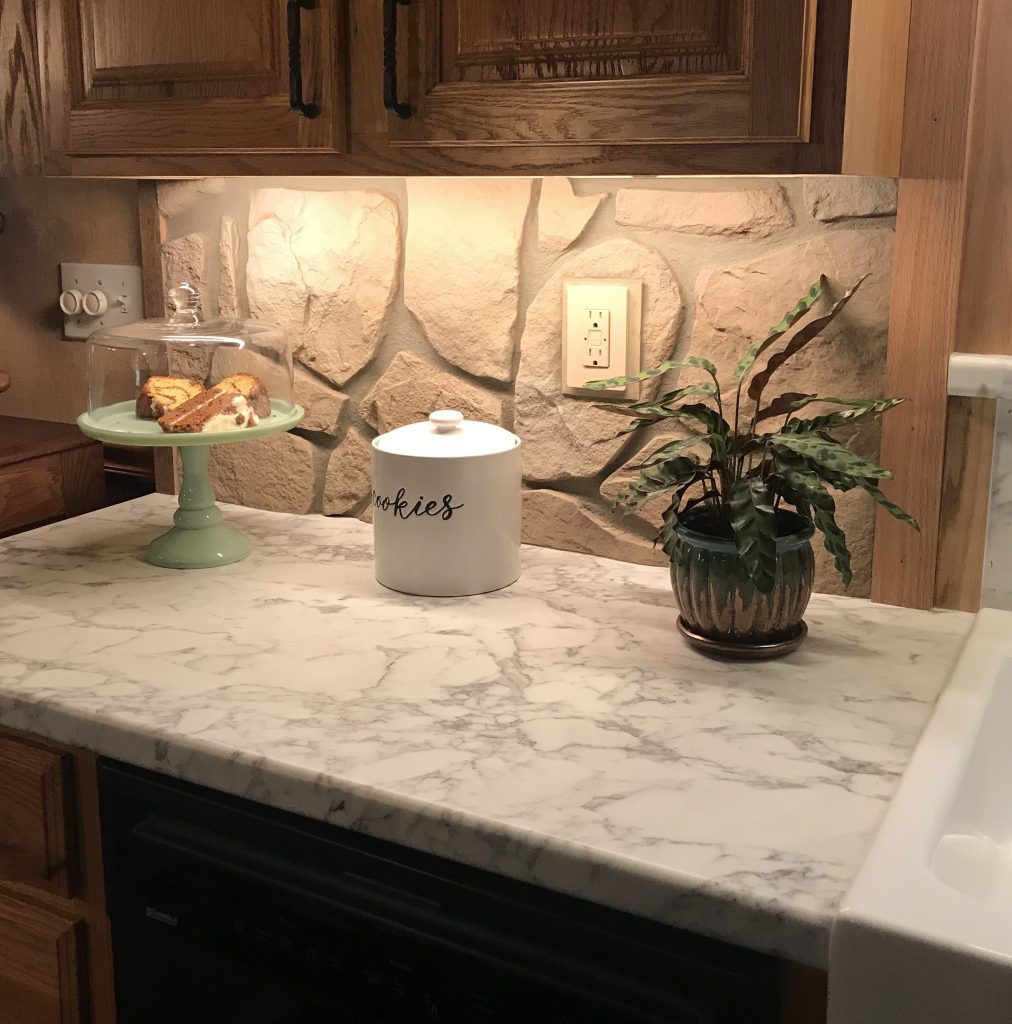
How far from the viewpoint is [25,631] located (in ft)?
4.05

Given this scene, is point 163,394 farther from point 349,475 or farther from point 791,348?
point 791,348

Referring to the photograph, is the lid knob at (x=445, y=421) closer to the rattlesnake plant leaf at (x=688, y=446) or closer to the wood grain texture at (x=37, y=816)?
the rattlesnake plant leaf at (x=688, y=446)

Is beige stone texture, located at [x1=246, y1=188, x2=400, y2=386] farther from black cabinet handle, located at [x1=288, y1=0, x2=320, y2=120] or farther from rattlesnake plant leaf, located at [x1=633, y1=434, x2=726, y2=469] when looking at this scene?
rattlesnake plant leaf, located at [x1=633, y1=434, x2=726, y2=469]

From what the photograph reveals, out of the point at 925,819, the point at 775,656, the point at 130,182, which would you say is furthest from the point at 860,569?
the point at 130,182

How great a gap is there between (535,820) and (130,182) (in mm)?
1214

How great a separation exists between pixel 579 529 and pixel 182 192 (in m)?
0.73

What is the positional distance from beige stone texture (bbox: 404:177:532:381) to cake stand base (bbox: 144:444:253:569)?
0.33 m

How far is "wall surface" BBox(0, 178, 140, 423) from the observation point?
1.74m

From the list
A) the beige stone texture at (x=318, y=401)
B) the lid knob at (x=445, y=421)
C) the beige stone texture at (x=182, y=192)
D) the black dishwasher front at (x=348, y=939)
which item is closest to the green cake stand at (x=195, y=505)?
the beige stone texture at (x=318, y=401)

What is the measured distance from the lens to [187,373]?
4.83 ft

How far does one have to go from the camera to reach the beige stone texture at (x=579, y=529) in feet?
4.83

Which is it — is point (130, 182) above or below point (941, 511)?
above

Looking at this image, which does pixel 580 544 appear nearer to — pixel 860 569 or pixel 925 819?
pixel 860 569

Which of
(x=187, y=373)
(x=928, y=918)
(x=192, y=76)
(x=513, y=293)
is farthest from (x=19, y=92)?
(x=928, y=918)
